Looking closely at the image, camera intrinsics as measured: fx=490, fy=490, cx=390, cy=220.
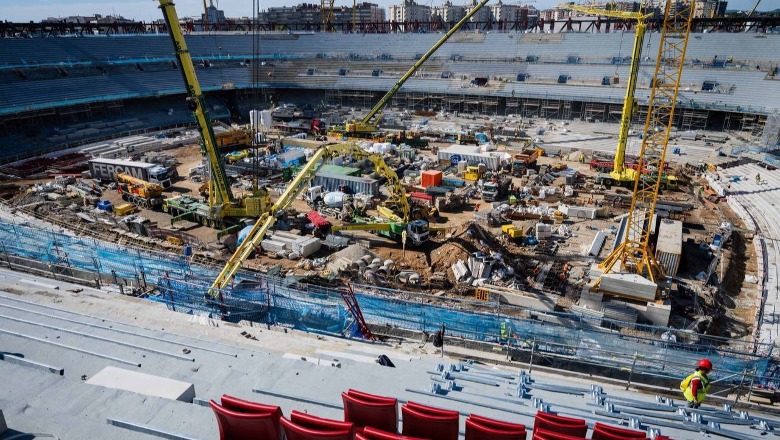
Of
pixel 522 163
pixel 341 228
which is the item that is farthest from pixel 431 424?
pixel 522 163

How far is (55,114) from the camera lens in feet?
157

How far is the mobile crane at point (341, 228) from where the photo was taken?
17.0m

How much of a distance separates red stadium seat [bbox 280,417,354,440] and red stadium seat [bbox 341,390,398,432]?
647 millimetres

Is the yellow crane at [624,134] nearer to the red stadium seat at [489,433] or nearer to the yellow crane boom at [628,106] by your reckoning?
the yellow crane boom at [628,106]

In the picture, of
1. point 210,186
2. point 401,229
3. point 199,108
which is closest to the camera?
point 401,229

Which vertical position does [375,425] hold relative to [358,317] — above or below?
above

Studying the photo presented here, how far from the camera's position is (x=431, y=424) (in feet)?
17.9

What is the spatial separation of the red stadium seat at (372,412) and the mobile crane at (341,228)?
1060cm

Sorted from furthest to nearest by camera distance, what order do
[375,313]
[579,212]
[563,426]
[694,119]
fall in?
[694,119]
[579,212]
[375,313]
[563,426]

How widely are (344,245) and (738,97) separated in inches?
1795

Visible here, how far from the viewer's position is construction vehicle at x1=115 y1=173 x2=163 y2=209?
29328 mm

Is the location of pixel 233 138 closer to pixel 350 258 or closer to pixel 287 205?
pixel 350 258

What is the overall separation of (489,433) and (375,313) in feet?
33.2

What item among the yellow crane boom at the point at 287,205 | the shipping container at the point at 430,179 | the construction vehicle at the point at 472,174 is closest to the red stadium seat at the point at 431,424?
the yellow crane boom at the point at 287,205
